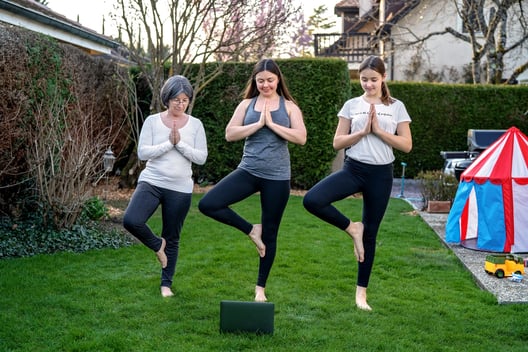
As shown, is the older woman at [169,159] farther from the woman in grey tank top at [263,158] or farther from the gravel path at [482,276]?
the gravel path at [482,276]

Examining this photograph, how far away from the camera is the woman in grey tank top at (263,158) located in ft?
14.5

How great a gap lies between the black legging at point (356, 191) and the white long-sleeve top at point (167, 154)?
97 cm

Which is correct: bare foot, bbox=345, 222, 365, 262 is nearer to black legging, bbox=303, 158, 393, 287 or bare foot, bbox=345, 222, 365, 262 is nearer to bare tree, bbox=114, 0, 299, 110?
black legging, bbox=303, 158, 393, 287

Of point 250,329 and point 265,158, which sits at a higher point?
point 265,158

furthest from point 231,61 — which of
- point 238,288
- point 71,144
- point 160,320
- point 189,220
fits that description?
point 160,320

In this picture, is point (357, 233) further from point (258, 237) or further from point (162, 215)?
point (162, 215)

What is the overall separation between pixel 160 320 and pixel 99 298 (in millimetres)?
802

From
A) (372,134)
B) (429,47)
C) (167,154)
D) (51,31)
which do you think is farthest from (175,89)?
(429,47)

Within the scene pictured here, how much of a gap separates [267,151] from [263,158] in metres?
0.06

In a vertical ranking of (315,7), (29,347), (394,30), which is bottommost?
(29,347)

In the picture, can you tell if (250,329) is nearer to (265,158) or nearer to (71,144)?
(265,158)

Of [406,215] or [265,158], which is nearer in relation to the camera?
[265,158]

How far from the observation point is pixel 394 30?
23750 millimetres

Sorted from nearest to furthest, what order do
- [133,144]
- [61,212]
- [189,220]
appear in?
[61,212]
[189,220]
[133,144]
